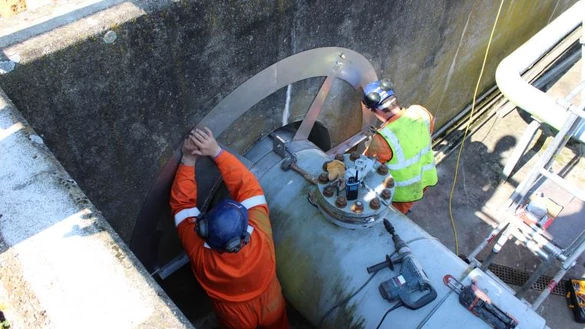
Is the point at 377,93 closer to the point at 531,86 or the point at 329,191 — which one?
the point at 329,191

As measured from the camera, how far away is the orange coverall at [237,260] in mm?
2592

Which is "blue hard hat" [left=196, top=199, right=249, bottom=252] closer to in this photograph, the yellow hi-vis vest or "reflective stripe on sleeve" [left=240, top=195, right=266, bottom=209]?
"reflective stripe on sleeve" [left=240, top=195, right=266, bottom=209]

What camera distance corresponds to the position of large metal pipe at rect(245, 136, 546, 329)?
93.9 inches

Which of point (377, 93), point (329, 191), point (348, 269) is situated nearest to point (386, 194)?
point (329, 191)

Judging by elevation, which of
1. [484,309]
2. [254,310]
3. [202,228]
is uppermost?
[484,309]

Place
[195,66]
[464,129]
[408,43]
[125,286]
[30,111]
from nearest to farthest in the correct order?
[125,286]
[30,111]
[195,66]
[408,43]
[464,129]

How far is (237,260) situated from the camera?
257 centimetres

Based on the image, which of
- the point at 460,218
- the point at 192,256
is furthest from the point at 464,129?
the point at 192,256

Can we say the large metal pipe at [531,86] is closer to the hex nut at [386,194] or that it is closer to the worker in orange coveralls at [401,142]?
the worker in orange coveralls at [401,142]

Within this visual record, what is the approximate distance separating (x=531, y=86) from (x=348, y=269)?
276 centimetres

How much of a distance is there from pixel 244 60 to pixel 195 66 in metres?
0.36

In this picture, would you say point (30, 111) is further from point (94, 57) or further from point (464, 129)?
point (464, 129)

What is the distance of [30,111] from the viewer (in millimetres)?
2035

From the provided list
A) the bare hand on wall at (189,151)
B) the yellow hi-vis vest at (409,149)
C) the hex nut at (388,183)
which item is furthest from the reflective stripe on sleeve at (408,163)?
the bare hand on wall at (189,151)
